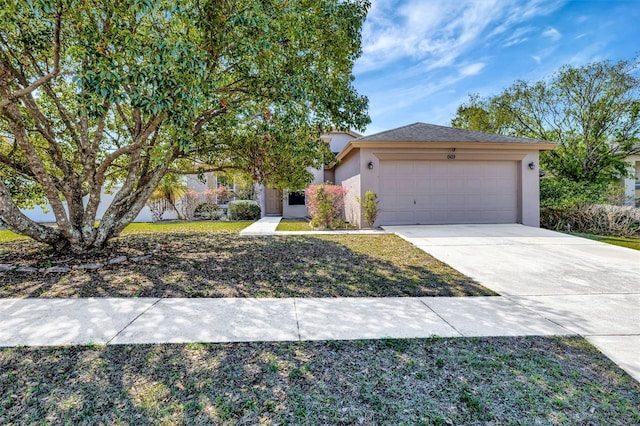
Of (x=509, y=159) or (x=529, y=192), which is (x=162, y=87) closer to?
(x=509, y=159)

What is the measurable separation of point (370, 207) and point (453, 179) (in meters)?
3.53

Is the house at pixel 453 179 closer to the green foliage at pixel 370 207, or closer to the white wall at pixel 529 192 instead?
the white wall at pixel 529 192

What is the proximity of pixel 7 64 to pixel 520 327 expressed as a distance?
8329 millimetres

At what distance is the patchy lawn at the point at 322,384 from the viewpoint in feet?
6.62

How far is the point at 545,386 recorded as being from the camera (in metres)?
2.33

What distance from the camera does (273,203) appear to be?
1902 centimetres

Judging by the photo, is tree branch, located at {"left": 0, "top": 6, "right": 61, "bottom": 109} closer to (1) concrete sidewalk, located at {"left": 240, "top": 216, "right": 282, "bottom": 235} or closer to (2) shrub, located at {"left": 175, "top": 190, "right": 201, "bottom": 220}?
(1) concrete sidewalk, located at {"left": 240, "top": 216, "right": 282, "bottom": 235}

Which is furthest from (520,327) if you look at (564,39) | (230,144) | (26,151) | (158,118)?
(564,39)

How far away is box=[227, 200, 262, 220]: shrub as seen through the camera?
1642 cm

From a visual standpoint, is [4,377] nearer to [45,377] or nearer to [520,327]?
[45,377]

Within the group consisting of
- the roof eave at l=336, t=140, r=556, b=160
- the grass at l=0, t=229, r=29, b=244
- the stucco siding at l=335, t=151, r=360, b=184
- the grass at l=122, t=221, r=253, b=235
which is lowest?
the grass at l=122, t=221, r=253, b=235

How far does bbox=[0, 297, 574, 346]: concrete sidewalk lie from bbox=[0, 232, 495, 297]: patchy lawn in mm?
344

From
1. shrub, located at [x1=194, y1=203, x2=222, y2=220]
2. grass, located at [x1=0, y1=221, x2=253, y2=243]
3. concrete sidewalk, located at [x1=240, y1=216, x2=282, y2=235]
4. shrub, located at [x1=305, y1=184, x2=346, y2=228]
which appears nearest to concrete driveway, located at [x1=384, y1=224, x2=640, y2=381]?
shrub, located at [x1=305, y1=184, x2=346, y2=228]

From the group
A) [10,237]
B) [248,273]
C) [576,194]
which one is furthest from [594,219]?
[10,237]
